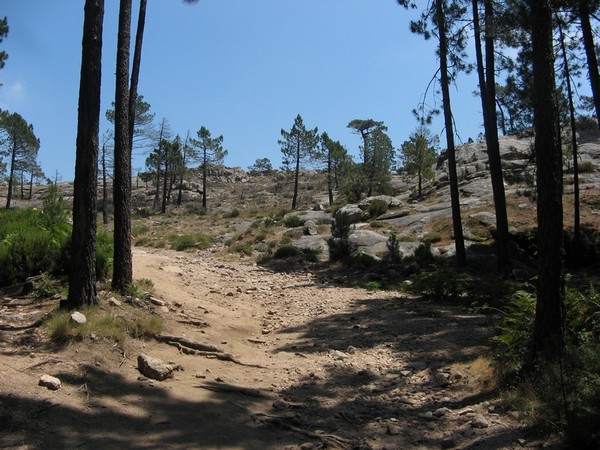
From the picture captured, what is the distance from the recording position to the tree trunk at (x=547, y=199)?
18.8 feet

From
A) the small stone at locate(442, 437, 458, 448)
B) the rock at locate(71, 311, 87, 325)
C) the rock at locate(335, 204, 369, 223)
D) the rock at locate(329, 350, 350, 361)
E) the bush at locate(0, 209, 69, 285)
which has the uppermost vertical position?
the rock at locate(335, 204, 369, 223)

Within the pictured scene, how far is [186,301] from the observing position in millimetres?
10023

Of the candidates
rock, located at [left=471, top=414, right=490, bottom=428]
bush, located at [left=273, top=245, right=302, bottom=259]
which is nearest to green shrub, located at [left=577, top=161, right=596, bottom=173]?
bush, located at [left=273, top=245, right=302, bottom=259]

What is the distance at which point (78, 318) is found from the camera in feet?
21.8

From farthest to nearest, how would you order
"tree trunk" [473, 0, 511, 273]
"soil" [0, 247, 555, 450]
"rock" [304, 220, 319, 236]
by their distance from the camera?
"rock" [304, 220, 319, 236] < "tree trunk" [473, 0, 511, 273] < "soil" [0, 247, 555, 450]

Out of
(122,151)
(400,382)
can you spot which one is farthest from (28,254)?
(400,382)

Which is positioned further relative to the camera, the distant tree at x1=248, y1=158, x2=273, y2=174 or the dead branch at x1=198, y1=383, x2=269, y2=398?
the distant tree at x1=248, y1=158, x2=273, y2=174

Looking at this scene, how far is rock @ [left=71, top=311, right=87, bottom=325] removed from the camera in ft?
21.5

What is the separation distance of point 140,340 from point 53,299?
6.15ft

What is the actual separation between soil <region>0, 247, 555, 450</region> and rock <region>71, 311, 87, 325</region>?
1.04 feet

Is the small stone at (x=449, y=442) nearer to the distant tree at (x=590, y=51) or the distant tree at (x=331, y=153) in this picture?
the distant tree at (x=590, y=51)

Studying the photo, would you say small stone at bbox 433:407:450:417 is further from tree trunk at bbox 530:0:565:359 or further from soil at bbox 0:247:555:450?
tree trunk at bbox 530:0:565:359

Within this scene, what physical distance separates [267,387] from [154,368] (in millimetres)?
1368

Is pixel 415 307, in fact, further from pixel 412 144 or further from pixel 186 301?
pixel 412 144
